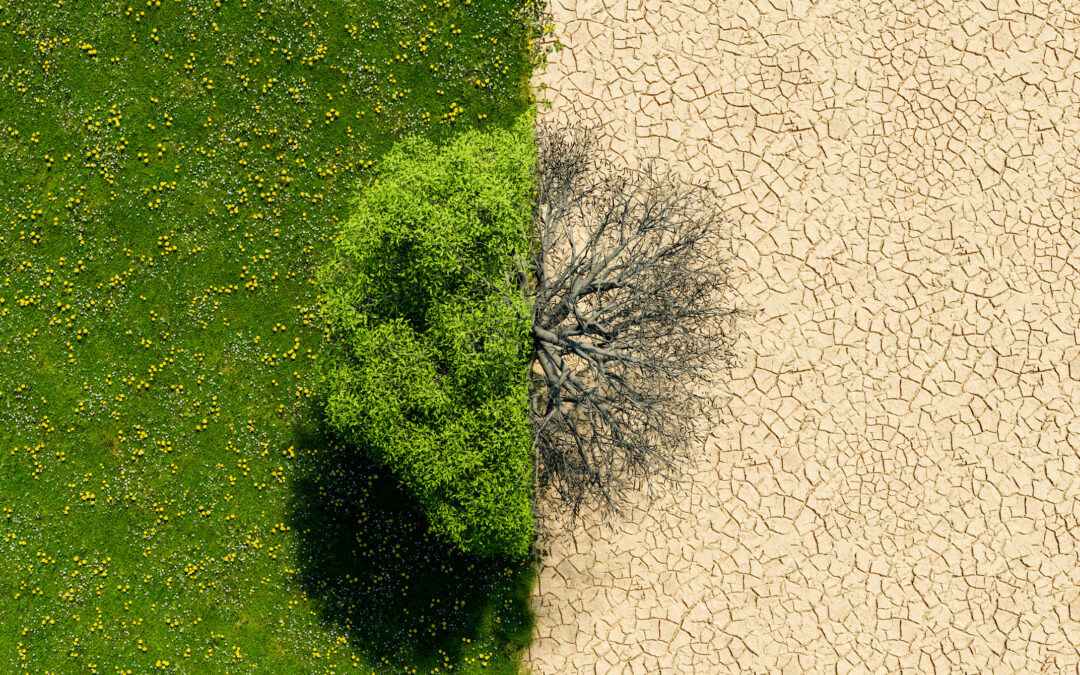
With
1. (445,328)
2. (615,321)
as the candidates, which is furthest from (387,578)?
(615,321)

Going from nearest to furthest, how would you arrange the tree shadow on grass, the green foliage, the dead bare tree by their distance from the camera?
the green foliage → the dead bare tree → the tree shadow on grass

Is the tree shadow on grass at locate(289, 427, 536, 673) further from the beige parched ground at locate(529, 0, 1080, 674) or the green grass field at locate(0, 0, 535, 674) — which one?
the beige parched ground at locate(529, 0, 1080, 674)

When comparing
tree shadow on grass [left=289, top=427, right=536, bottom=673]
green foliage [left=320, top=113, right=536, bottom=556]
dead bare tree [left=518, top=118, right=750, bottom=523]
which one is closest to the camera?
green foliage [left=320, top=113, right=536, bottom=556]

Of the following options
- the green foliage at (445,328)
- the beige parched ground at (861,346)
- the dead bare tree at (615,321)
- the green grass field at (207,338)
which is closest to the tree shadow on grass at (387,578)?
the green grass field at (207,338)

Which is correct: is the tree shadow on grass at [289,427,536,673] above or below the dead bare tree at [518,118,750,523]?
below

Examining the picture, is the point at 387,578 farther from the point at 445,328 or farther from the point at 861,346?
the point at 861,346

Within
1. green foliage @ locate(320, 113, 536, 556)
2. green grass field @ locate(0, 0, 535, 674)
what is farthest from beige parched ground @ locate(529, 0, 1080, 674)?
green foliage @ locate(320, 113, 536, 556)

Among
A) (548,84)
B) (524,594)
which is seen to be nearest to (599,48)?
(548,84)

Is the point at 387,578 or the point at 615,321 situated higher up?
the point at 615,321
